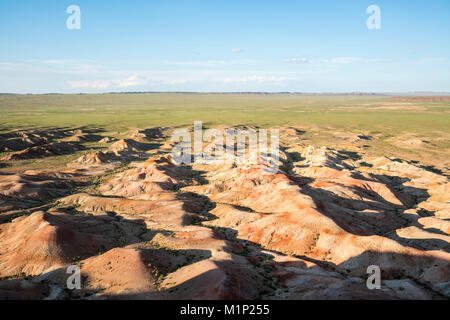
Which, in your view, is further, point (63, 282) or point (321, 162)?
point (321, 162)

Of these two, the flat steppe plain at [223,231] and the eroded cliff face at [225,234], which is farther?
the flat steppe plain at [223,231]

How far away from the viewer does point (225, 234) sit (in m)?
46.8

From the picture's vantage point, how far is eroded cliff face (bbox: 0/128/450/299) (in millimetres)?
29469

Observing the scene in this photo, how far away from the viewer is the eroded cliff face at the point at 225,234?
1160 inches

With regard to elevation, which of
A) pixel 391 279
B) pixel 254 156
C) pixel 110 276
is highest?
pixel 254 156

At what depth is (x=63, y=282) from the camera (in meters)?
31.7

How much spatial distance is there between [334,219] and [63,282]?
3482 centimetres

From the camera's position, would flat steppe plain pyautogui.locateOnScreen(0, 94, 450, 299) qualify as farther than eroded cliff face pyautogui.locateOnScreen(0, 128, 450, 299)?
Yes

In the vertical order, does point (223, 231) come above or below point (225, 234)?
above

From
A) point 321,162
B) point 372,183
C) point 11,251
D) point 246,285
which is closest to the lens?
point 246,285

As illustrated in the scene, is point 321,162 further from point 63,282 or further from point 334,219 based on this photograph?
point 63,282

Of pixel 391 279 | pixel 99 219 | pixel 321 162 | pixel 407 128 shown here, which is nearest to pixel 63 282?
pixel 99 219

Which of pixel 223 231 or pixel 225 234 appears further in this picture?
pixel 223 231

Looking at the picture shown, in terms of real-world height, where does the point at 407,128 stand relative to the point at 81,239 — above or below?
A: above
